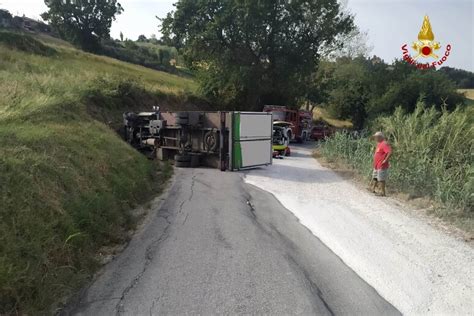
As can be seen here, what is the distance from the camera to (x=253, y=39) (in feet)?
104

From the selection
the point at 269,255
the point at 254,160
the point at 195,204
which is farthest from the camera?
the point at 254,160

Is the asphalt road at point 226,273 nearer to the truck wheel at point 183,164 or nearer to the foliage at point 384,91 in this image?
the truck wheel at point 183,164

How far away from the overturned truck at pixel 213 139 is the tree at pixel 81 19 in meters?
56.0

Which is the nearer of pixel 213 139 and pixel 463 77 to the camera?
pixel 213 139

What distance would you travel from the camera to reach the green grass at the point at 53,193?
4.52 m

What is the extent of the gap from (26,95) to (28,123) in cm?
319

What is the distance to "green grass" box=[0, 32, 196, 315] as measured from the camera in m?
4.52

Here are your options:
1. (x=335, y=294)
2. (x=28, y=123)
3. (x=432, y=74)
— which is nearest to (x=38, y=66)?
(x=28, y=123)

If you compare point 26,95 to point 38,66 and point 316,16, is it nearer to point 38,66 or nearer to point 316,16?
point 38,66

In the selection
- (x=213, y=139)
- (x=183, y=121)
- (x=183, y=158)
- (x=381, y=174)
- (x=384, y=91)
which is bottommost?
(x=183, y=158)

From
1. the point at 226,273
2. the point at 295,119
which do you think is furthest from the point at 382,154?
the point at 295,119

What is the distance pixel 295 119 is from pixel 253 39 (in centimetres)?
693

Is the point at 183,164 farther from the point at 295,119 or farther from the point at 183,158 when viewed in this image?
the point at 295,119

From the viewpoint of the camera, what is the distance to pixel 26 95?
12.7m
